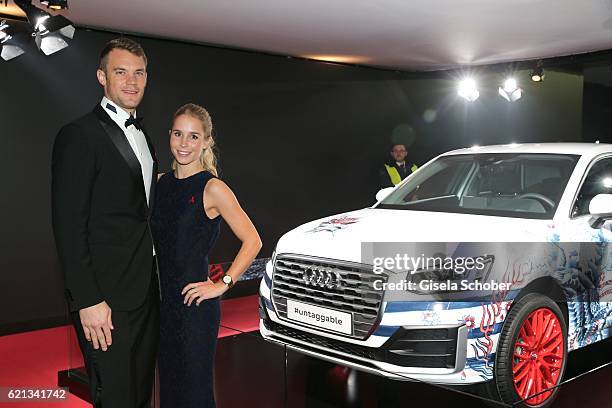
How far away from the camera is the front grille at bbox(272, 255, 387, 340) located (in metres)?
3.17

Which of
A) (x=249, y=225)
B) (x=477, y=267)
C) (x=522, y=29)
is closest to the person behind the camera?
(x=249, y=225)

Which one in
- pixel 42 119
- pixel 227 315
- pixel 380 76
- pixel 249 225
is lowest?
pixel 227 315

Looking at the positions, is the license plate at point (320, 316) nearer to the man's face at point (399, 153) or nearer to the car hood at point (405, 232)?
the car hood at point (405, 232)

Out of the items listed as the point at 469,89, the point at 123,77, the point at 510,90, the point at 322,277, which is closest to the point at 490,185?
the point at 322,277

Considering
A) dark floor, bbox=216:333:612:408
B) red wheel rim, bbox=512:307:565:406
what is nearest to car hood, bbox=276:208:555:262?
red wheel rim, bbox=512:307:565:406

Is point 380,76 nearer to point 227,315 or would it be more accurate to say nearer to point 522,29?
point 522,29

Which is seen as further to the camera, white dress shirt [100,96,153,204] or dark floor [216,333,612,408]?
dark floor [216,333,612,408]

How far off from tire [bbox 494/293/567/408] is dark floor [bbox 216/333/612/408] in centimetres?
25

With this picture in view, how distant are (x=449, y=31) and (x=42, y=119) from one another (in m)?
3.79

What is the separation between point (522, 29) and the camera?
6086 millimetres

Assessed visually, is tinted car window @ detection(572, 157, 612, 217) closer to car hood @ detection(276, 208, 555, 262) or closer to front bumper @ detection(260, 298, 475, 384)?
car hood @ detection(276, 208, 555, 262)

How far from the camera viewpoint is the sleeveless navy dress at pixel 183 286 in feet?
7.80

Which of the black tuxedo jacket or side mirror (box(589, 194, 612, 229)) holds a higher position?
the black tuxedo jacket

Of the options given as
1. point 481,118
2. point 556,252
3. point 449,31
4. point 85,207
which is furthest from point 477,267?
point 481,118
